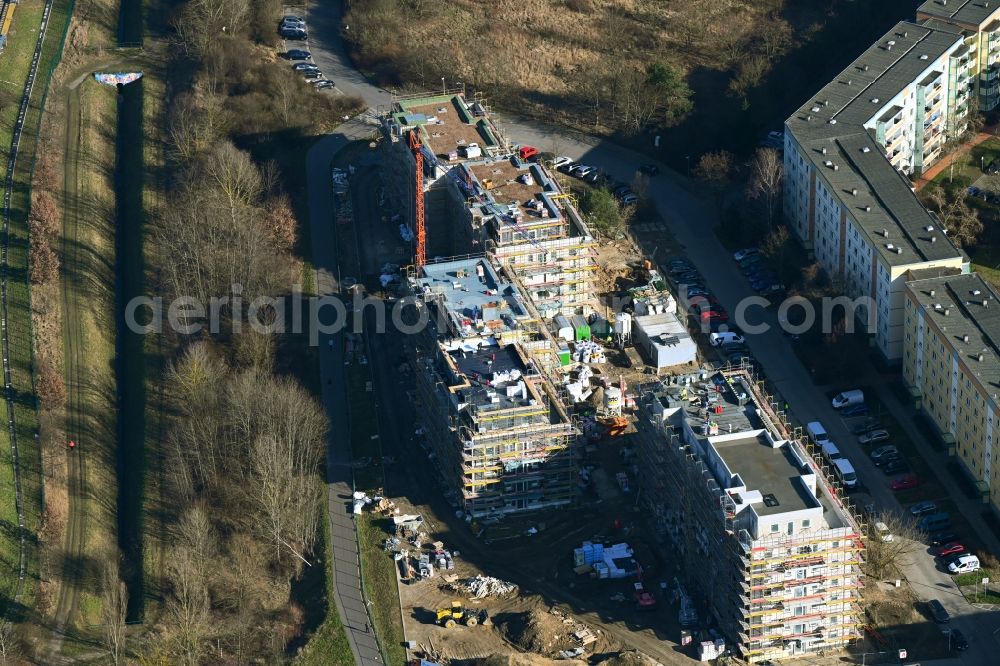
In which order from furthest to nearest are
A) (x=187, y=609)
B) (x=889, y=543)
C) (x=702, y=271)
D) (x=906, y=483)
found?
1. (x=702, y=271)
2. (x=906, y=483)
3. (x=889, y=543)
4. (x=187, y=609)

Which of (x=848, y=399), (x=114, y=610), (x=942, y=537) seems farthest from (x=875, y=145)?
(x=114, y=610)

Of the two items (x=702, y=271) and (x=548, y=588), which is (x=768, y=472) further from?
(x=702, y=271)

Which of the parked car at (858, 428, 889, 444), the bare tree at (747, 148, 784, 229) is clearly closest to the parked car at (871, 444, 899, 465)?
the parked car at (858, 428, 889, 444)

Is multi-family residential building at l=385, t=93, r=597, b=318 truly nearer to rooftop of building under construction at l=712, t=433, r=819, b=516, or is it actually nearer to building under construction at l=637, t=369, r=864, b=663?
building under construction at l=637, t=369, r=864, b=663

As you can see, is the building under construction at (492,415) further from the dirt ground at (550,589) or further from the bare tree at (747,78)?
the bare tree at (747,78)

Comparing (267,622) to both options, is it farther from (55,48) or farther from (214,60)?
(55,48)

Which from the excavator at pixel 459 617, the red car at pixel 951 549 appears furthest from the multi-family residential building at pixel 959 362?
the excavator at pixel 459 617
